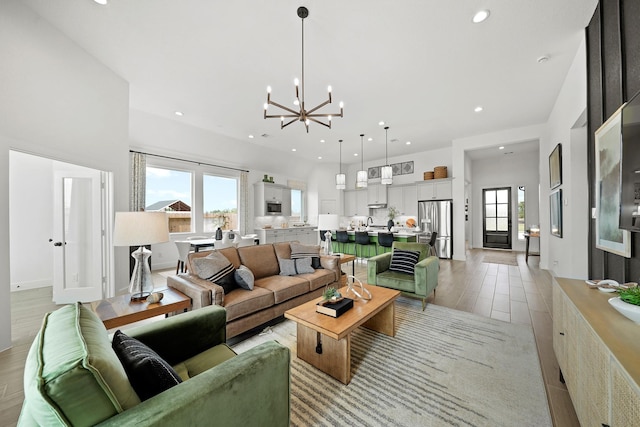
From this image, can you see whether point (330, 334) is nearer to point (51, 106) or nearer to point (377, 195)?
point (51, 106)

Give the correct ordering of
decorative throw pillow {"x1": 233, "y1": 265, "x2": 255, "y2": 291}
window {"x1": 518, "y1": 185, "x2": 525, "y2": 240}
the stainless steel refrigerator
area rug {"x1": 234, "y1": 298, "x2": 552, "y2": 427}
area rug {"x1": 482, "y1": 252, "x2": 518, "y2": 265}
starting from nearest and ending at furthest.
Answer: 1. area rug {"x1": 234, "y1": 298, "x2": 552, "y2": 427}
2. decorative throw pillow {"x1": 233, "y1": 265, "x2": 255, "y2": 291}
3. area rug {"x1": 482, "y1": 252, "x2": 518, "y2": 265}
4. the stainless steel refrigerator
5. window {"x1": 518, "y1": 185, "x2": 525, "y2": 240}

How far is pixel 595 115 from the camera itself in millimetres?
2510

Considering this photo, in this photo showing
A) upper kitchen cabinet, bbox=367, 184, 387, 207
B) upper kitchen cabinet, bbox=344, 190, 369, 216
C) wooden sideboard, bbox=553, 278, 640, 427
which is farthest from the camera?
upper kitchen cabinet, bbox=344, 190, 369, 216

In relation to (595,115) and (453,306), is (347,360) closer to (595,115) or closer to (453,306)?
(453,306)

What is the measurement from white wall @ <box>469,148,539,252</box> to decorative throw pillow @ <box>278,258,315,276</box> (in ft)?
24.9

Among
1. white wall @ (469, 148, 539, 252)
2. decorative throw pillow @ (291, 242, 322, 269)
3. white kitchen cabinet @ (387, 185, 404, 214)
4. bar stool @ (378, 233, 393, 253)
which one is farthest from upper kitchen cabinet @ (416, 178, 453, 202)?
decorative throw pillow @ (291, 242, 322, 269)

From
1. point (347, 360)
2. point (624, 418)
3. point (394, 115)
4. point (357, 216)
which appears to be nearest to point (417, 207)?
point (357, 216)

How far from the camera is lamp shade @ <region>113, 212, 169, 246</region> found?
194 cm

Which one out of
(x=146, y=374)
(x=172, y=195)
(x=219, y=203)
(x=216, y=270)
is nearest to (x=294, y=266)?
(x=216, y=270)

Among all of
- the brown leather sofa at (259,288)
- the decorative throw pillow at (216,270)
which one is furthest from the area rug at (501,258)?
the decorative throw pillow at (216,270)

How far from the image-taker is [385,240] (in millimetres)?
5656

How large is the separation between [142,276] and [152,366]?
1.45 m

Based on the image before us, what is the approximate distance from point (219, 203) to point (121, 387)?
Answer: 6.74 m

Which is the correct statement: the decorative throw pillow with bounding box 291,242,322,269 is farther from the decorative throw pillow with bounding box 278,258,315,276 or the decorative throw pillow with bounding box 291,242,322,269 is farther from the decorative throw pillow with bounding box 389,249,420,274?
the decorative throw pillow with bounding box 389,249,420,274
